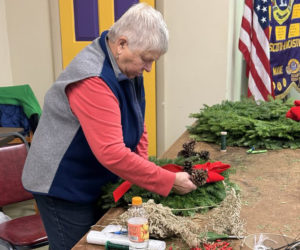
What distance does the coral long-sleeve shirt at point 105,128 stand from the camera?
49.3 inches

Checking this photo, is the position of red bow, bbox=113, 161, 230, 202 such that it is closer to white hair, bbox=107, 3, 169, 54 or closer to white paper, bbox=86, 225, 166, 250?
white paper, bbox=86, 225, 166, 250

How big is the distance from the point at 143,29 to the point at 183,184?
0.59 m

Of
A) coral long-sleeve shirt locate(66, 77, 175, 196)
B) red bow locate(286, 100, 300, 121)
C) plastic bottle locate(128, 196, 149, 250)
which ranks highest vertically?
coral long-sleeve shirt locate(66, 77, 175, 196)

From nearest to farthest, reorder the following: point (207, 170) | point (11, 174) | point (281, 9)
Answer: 1. point (207, 170)
2. point (11, 174)
3. point (281, 9)

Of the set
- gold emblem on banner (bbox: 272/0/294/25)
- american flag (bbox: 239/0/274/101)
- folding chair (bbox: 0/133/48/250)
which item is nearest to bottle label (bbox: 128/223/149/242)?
folding chair (bbox: 0/133/48/250)

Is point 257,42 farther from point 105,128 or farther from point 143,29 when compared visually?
point 105,128

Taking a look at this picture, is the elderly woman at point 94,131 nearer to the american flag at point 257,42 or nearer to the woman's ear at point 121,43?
the woman's ear at point 121,43

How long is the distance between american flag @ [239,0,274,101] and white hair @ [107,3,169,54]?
2.67 metres

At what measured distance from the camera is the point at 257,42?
3.76m

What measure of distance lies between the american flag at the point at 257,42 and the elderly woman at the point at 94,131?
248 cm

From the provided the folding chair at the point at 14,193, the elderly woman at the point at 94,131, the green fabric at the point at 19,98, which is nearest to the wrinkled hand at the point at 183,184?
the elderly woman at the point at 94,131

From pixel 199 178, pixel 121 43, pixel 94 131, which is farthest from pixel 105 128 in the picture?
pixel 199 178

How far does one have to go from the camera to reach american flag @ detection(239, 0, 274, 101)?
372cm

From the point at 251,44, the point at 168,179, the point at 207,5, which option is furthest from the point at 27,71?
the point at 168,179
